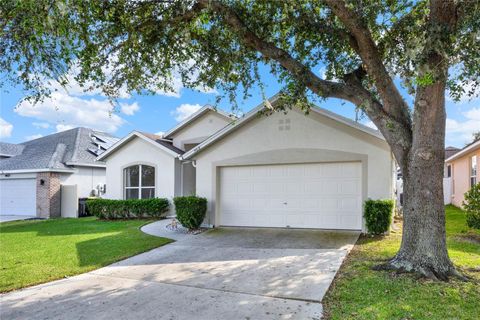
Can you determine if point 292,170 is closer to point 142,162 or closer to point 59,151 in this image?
point 142,162

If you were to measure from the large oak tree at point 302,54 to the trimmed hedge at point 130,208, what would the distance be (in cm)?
717

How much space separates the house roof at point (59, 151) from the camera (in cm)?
1991

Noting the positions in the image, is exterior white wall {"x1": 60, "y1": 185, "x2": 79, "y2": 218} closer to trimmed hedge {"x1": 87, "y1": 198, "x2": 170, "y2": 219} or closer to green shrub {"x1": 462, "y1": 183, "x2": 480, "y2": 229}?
Answer: trimmed hedge {"x1": 87, "y1": 198, "x2": 170, "y2": 219}

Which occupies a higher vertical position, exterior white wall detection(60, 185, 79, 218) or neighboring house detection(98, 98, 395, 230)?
neighboring house detection(98, 98, 395, 230)

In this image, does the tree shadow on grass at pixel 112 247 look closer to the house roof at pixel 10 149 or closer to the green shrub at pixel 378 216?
the green shrub at pixel 378 216

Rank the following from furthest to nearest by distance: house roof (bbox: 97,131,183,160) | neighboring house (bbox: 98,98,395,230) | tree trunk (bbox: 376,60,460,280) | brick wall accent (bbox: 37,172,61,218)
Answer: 1. brick wall accent (bbox: 37,172,61,218)
2. house roof (bbox: 97,131,183,160)
3. neighboring house (bbox: 98,98,395,230)
4. tree trunk (bbox: 376,60,460,280)

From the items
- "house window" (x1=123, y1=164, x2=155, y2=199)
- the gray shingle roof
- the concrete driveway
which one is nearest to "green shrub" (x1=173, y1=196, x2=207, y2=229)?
the concrete driveway

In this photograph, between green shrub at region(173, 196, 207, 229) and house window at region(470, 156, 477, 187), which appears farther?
house window at region(470, 156, 477, 187)

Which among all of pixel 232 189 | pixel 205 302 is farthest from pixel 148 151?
pixel 205 302

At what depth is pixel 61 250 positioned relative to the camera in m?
9.27

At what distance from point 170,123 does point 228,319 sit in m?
16.1

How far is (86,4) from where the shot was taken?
6.79 m

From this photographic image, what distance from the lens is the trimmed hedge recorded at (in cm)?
1623

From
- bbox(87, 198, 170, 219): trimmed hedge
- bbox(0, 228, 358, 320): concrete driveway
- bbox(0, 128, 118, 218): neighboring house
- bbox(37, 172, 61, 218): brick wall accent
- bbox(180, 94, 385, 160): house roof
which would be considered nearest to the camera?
bbox(0, 228, 358, 320): concrete driveway
